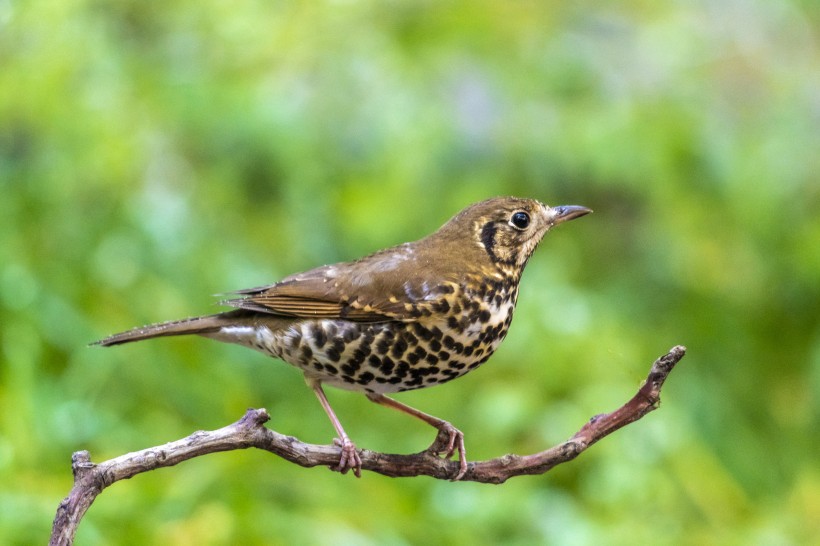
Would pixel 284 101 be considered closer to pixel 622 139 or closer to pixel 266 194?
pixel 266 194

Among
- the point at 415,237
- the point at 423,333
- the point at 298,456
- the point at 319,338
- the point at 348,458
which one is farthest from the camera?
the point at 415,237

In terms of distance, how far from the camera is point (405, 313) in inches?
84.9

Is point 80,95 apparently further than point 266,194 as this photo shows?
No

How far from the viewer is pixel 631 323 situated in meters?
4.83

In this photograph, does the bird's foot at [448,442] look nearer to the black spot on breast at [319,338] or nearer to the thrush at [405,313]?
the thrush at [405,313]

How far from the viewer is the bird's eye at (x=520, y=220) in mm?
2262

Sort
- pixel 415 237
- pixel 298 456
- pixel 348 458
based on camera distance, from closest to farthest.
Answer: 1. pixel 298 456
2. pixel 348 458
3. pixel 415 237

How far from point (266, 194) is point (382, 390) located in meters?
2.75

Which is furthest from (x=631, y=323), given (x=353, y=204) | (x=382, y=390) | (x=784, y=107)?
(x=382, y=390)

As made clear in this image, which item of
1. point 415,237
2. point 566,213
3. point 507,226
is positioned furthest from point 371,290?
point 415,237

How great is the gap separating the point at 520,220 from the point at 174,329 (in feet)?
2.34

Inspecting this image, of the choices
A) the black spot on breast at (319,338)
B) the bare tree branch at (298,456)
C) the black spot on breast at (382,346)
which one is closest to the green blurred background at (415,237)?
the black spot on breast at (319,338)

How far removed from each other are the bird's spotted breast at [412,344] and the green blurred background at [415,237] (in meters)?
1.12

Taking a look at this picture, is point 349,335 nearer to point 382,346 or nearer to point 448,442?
point 382,346
